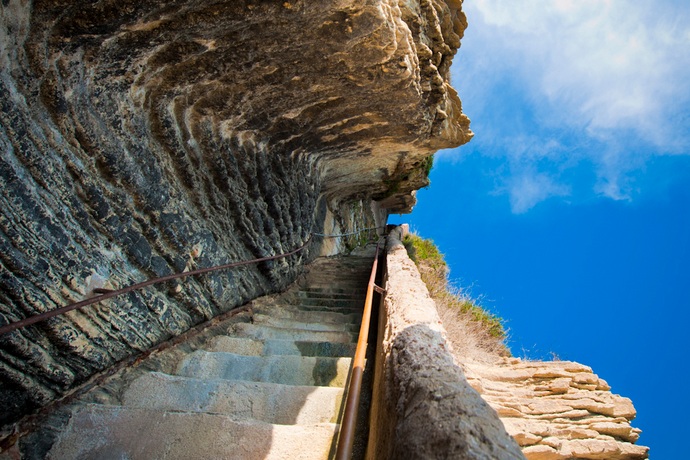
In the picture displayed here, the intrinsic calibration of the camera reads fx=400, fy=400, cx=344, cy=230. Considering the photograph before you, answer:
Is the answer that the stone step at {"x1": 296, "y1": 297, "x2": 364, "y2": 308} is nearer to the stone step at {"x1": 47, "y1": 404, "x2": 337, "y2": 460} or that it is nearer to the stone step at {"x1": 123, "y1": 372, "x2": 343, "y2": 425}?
the stone step at {"x1": 123, "y1": 372, "x2": 343, "y2": 425}

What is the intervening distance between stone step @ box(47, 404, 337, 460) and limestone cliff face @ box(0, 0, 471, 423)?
423 mm

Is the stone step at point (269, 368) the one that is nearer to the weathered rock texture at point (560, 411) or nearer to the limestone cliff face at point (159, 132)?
the limestone cliff face at point (159, 132)

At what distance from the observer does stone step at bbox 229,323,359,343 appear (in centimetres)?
415

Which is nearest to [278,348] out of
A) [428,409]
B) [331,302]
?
[331,302]

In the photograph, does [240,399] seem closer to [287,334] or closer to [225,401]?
[225,401]

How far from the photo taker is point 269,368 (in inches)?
134

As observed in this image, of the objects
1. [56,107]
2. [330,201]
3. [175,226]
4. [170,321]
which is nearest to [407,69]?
[175,226]

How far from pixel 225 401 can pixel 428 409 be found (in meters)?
1.80

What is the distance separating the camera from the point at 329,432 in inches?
91.7

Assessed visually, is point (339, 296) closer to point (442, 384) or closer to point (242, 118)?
point (242, 118)

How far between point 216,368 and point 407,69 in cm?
343

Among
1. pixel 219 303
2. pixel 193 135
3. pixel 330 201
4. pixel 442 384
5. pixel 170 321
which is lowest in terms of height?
pixel 442 384

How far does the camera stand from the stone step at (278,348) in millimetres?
3775

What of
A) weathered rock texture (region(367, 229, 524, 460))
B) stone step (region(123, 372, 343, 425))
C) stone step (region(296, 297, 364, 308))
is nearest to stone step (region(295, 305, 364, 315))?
stone step (region(296, 297, 364, 308))
